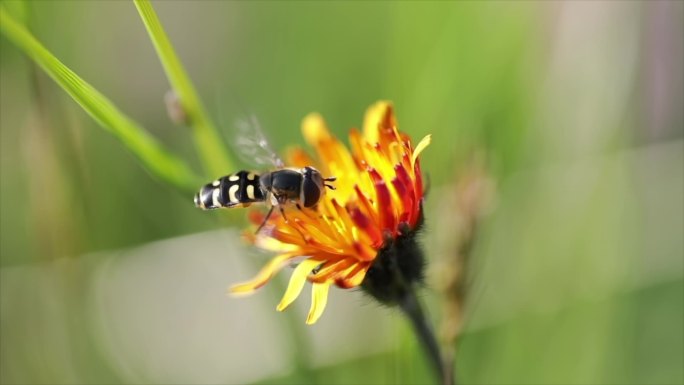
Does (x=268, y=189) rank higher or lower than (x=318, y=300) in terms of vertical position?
higher

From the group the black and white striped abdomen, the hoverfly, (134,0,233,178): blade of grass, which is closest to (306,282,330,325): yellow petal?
the hoverfly

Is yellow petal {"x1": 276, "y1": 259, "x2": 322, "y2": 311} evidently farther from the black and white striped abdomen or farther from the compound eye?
the black and white striped abdomen

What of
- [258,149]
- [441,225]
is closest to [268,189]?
[258,149]

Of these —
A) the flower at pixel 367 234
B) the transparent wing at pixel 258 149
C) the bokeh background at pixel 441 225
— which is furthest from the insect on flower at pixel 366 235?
the bokeh background at pixel 441 225

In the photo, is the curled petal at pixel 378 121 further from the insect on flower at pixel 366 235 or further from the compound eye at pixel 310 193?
the compound eye at pixel 310 193

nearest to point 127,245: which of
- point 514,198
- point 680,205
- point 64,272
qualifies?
point 64,272

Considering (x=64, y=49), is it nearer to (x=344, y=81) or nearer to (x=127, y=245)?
(x=127, y=245)

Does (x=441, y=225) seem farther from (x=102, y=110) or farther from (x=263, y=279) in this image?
(x=102, y=110)
